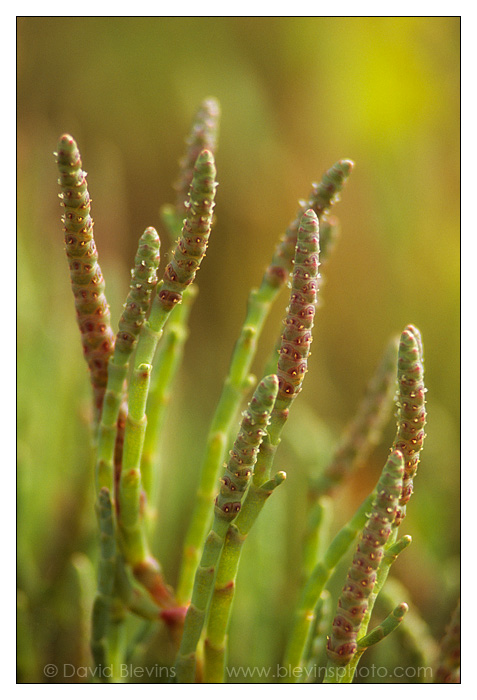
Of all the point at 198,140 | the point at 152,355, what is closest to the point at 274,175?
the point at 198,140

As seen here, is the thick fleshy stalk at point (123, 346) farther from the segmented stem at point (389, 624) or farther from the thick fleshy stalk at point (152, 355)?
the segmented stem at point (389, 624)

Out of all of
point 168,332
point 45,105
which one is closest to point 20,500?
point 168,332

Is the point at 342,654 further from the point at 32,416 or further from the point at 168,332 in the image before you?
the point at 32,416

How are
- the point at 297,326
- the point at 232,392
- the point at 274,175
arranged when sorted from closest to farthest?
the point at 297,326, the point at 232,392, the point at 274,175

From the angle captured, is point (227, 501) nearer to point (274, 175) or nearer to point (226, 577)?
point (226, 577)

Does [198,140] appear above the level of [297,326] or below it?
above

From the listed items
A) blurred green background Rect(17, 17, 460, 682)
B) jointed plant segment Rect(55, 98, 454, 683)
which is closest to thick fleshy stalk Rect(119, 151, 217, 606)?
jointed plant segment Rect(55, 98, 454, 683)
